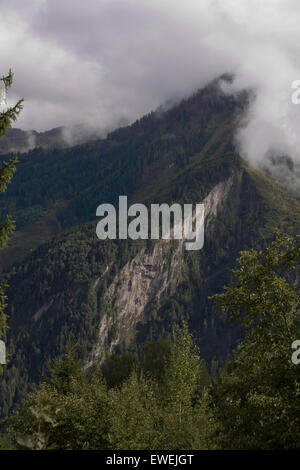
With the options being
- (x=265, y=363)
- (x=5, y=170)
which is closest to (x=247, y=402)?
(x=265, y=363)

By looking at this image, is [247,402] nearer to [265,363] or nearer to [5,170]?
[265,363]

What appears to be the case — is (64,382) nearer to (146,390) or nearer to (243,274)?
(146,390)

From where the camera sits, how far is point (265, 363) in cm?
3008

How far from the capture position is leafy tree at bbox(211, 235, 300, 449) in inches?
1051

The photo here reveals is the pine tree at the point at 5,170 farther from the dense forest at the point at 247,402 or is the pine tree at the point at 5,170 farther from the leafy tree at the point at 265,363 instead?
the leafy tree at the point at 265,363

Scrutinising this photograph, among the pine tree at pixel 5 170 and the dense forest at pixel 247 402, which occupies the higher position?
the pine tree at pixel 5 170

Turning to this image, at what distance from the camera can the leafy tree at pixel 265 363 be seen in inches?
1051

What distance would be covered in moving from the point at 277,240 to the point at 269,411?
10739mm

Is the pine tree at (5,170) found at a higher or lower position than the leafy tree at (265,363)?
higher

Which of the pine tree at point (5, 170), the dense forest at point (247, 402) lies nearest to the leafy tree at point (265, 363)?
the dense forest at point (247, 402)

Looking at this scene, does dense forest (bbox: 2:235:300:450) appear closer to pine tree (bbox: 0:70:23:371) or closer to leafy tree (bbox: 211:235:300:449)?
leafy tree (bbox: 211:235:300:449)

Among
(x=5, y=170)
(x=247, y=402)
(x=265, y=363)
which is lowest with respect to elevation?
(x=247, y=402)

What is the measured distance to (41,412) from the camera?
1716cm

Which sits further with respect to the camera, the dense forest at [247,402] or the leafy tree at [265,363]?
the dense forest at [247,402]
